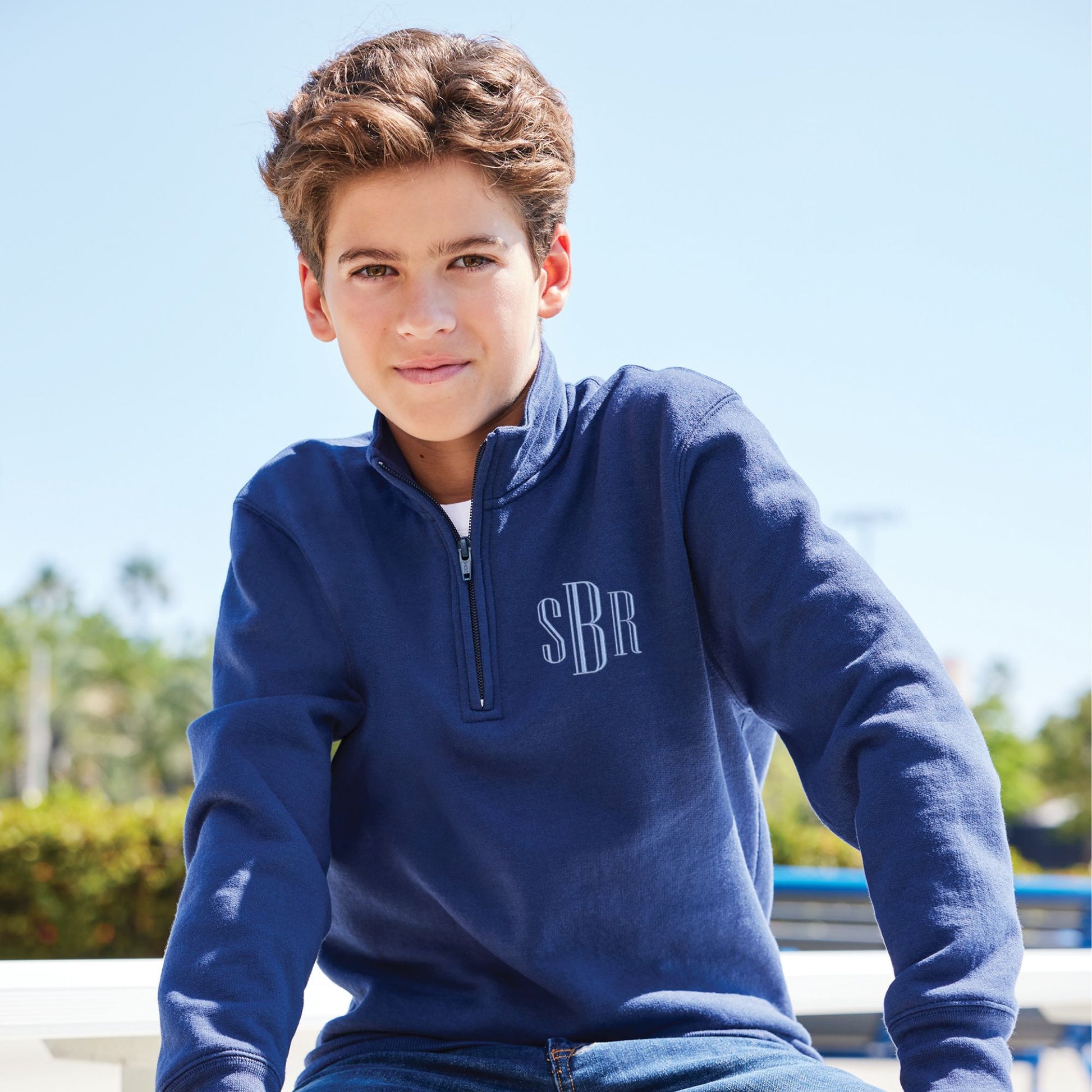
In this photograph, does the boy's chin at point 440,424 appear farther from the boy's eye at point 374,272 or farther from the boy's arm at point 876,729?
the boy's arm at point 876,729

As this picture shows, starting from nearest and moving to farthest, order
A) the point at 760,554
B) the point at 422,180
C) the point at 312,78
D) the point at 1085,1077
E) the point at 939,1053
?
the point at 939,1053
the point at 760,554
the point at 422,180
the point at 312,78
the point at 1085,1077

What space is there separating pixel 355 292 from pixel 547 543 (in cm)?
41

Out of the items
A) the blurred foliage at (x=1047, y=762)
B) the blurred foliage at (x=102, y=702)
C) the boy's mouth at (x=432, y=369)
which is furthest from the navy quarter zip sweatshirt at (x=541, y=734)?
the blurred foliage at (x=102, y=702)

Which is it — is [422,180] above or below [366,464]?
above

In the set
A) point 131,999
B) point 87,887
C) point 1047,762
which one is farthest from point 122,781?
point 131,999

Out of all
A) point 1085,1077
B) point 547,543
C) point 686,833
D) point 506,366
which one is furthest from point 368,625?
point 1085,1077

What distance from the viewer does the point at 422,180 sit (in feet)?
5.17

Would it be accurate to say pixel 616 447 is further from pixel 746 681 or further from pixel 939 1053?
pixel 939 1053

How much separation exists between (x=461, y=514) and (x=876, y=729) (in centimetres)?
66

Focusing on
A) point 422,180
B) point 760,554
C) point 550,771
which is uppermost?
point 422,180

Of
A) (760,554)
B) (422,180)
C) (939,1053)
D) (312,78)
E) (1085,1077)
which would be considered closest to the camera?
(939,1053)

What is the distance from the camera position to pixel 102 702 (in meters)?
57.1

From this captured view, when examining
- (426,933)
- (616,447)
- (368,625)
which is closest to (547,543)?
(616,447)

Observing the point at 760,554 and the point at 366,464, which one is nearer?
the point at 760,554
